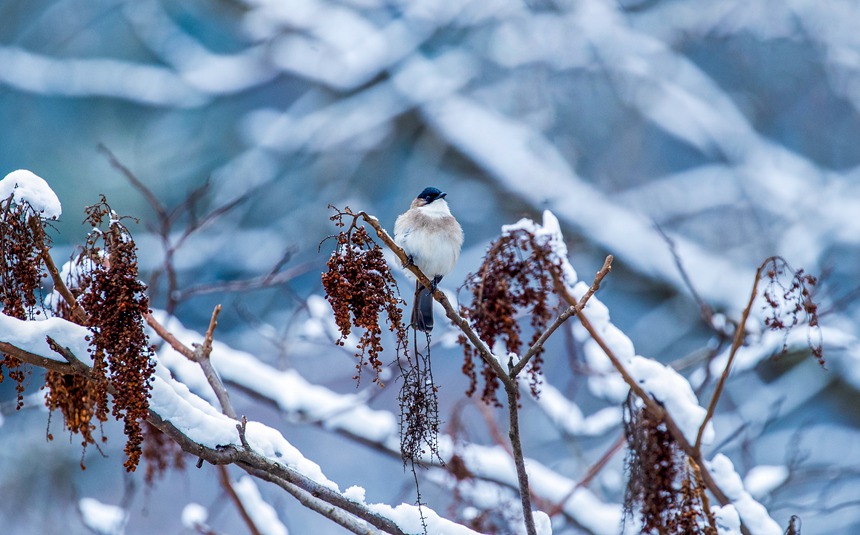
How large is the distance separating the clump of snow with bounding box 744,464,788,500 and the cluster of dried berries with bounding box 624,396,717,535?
8.72 feet

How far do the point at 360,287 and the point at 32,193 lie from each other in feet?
2.16

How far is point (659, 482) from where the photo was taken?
2.11 m

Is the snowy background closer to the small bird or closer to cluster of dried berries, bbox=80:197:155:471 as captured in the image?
the small bird

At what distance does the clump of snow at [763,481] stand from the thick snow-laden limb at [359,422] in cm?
82

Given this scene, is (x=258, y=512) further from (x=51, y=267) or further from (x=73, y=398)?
(x=51, y=267)

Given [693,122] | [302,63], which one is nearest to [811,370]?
[693,122]

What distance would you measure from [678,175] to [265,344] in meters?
3.85

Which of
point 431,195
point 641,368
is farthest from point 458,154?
point 641,368

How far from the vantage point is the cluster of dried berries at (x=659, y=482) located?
6.42 feet

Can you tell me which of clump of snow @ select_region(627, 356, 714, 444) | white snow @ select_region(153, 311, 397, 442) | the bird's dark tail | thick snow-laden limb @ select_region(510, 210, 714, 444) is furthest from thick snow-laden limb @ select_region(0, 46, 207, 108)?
clump of snow @ select_region(627, 356, 714, 444)

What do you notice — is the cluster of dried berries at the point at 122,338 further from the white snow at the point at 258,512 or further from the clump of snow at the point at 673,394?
the white snow at the point at 258,512

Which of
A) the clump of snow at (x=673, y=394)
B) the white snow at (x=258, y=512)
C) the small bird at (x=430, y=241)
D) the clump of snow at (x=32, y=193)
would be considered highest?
the small bird at (x=430, y=241)

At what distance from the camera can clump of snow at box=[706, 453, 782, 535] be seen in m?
2.27

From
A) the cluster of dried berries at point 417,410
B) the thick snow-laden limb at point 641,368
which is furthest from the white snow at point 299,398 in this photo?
the cluster of dried berries at point 417,410
